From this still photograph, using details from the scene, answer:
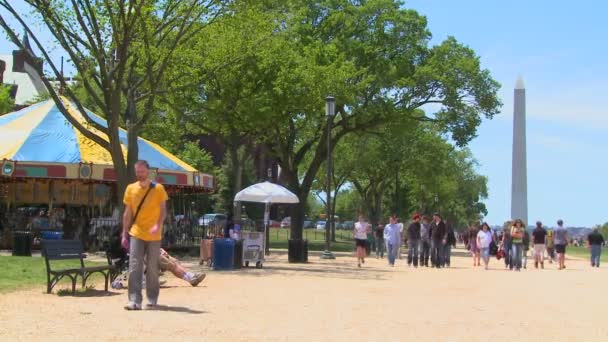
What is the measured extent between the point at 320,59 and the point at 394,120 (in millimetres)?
6978

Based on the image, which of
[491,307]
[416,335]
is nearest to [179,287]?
[491,307]

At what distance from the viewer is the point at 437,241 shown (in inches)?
1015

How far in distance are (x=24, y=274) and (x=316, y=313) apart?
7.66 metres

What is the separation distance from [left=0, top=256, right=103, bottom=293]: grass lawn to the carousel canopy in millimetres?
4664

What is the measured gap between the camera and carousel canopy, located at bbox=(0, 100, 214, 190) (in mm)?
26094

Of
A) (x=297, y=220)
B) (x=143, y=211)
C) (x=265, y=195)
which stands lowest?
(x=143, y=211)

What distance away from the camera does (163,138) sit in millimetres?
33219

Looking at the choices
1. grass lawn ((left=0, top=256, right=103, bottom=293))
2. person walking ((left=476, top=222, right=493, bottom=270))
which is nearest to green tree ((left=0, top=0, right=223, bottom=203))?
grass lawn ((left=0, top=256, right=103, bottom=293))

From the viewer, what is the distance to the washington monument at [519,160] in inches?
1773

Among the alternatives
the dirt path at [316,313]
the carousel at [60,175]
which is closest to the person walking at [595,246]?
the dirt path at [316,313]

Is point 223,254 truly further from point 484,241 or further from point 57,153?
point 484,241

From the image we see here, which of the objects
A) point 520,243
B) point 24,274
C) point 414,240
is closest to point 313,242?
point 414,240

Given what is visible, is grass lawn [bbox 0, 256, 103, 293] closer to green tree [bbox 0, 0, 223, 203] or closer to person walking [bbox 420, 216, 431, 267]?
green tree [bbox 0, 0, 223, 203]

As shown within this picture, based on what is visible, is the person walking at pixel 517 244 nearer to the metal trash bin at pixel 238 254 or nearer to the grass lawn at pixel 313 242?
the metal trash bin at pixel 238 254
